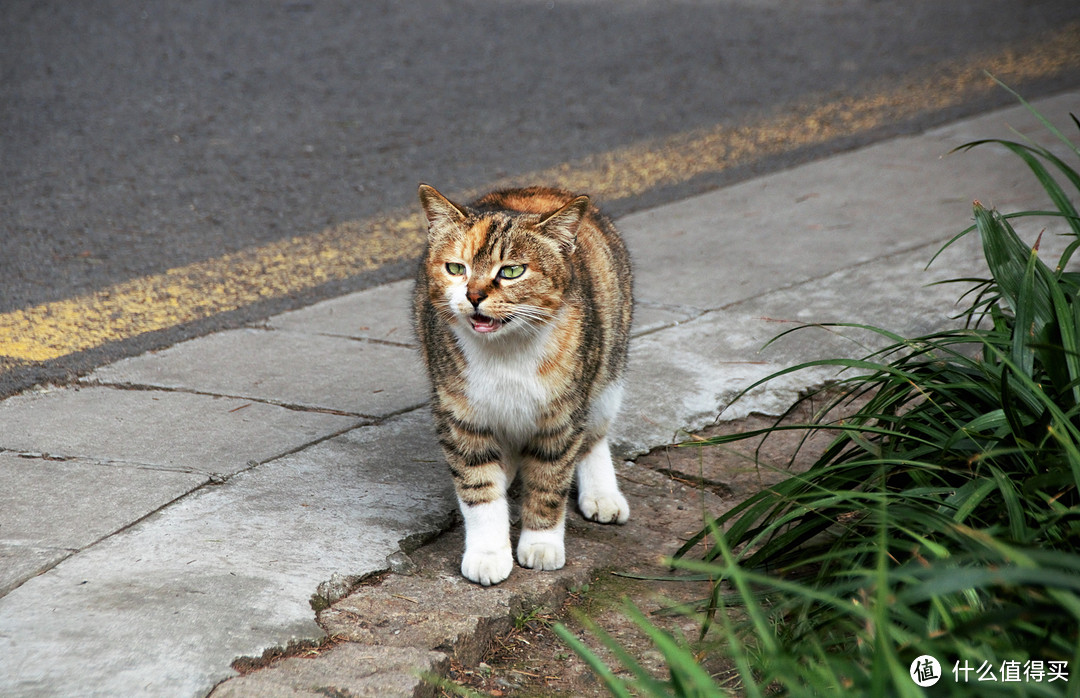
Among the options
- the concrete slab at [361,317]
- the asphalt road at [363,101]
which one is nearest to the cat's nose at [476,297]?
the concrete slab at [361,317]

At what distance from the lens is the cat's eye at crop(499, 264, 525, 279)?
301cm

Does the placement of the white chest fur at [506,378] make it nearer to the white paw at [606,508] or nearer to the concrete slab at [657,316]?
the white paw at [606,508]

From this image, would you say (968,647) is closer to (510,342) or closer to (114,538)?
(510,342)

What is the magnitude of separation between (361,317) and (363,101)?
11.6ft

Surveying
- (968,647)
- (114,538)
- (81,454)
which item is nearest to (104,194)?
(81,454)

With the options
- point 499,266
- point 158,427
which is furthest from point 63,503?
point 499,266

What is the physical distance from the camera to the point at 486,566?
3.02 m

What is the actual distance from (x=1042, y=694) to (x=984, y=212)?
1.70m

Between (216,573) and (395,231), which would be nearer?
(216,573)

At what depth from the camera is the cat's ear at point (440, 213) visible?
3.12 metres

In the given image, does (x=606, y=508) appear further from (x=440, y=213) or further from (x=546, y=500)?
(x=440, y=213)

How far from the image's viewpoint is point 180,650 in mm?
2502

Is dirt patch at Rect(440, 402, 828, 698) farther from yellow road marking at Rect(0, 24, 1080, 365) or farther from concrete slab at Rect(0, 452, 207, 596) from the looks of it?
yellow road marking at Rect(0, 24, 1080, 365)

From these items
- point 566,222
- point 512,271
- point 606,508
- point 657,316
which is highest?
point 566,222
